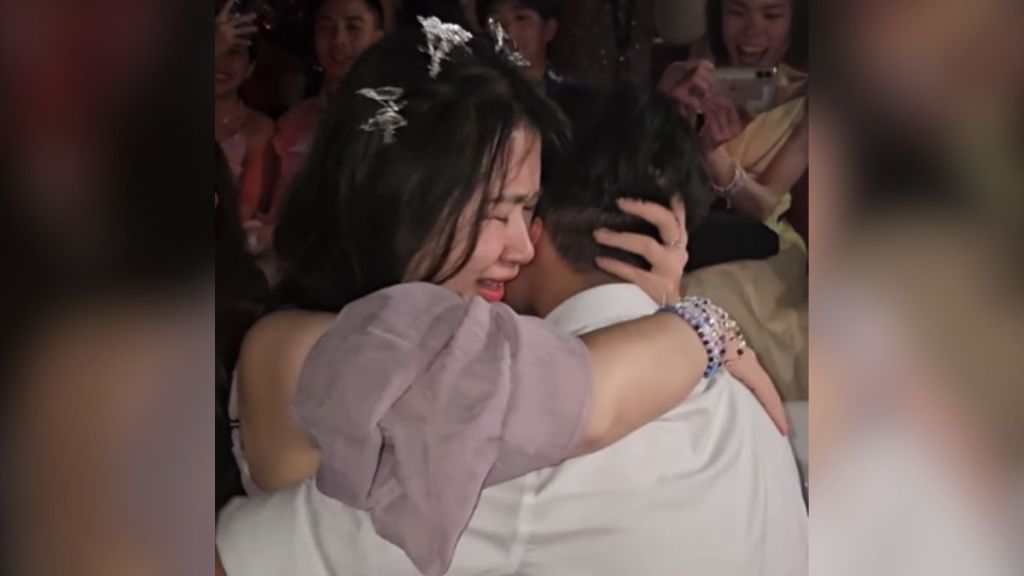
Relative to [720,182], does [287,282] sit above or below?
below

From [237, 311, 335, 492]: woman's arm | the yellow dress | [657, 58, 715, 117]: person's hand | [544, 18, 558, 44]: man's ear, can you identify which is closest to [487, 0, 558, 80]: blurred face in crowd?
[544, 18, 558, 44]: man's ear

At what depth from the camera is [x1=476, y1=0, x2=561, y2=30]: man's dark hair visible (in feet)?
3.89

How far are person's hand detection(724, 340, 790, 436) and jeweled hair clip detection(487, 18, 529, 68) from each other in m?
0.42

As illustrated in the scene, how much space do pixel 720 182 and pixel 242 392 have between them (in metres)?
0.63

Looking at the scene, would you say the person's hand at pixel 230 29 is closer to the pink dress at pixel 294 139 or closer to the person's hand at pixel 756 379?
the pink dress at pixel 294 139

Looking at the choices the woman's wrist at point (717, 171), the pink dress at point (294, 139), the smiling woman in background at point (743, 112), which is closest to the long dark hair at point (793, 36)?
the smiling woman in background at point (743, 112)

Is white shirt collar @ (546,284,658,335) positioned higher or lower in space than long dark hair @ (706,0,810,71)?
lower

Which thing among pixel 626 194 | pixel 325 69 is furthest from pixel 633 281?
pixel 325 69

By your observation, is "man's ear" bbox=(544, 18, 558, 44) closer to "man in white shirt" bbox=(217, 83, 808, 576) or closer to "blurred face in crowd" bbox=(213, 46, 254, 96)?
"man in white shirt" bbox=(217, 83, 808, 576)

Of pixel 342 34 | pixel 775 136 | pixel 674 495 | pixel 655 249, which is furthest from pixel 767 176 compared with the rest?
pixel 342 34

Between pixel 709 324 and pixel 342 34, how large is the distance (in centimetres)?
56

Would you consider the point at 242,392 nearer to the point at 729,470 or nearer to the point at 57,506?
the point at 57,506

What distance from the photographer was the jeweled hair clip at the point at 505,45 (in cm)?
119

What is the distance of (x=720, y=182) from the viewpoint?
1.21 m
